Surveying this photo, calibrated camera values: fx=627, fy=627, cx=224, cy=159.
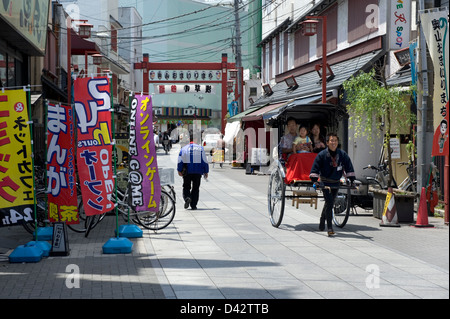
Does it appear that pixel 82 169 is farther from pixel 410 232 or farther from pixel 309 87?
pixel 309 87

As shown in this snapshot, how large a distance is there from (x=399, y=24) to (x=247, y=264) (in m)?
13.4

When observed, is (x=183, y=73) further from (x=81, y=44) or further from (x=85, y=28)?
(x=85, y=28)

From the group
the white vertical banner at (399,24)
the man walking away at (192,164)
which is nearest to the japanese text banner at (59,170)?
the man walking away at (192,164)

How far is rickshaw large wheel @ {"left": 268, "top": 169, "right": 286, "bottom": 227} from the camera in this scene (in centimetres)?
1227

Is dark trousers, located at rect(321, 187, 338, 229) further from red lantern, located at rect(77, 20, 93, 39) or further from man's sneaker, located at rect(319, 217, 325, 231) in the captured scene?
red lantern, located at rect(77, 20, 93, 39)

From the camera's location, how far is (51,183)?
10.2 metres

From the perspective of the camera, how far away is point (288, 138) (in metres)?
13.2

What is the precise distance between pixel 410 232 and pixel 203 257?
455cm

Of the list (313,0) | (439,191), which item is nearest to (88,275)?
(439,191)

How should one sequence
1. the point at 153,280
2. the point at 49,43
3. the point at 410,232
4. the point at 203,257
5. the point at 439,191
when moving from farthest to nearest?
the point at 49,43, the point at 439,191, the point at 410,232, the point at 203,257, the point at 153,280

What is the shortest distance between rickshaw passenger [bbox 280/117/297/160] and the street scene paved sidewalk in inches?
59.9

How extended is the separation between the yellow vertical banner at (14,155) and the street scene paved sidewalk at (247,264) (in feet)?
2.54

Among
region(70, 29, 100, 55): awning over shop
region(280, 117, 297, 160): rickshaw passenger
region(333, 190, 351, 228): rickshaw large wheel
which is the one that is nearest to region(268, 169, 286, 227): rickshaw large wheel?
region(280, 117, 297, 160): rickshaw passenger

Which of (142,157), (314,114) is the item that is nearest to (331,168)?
(314,114)
